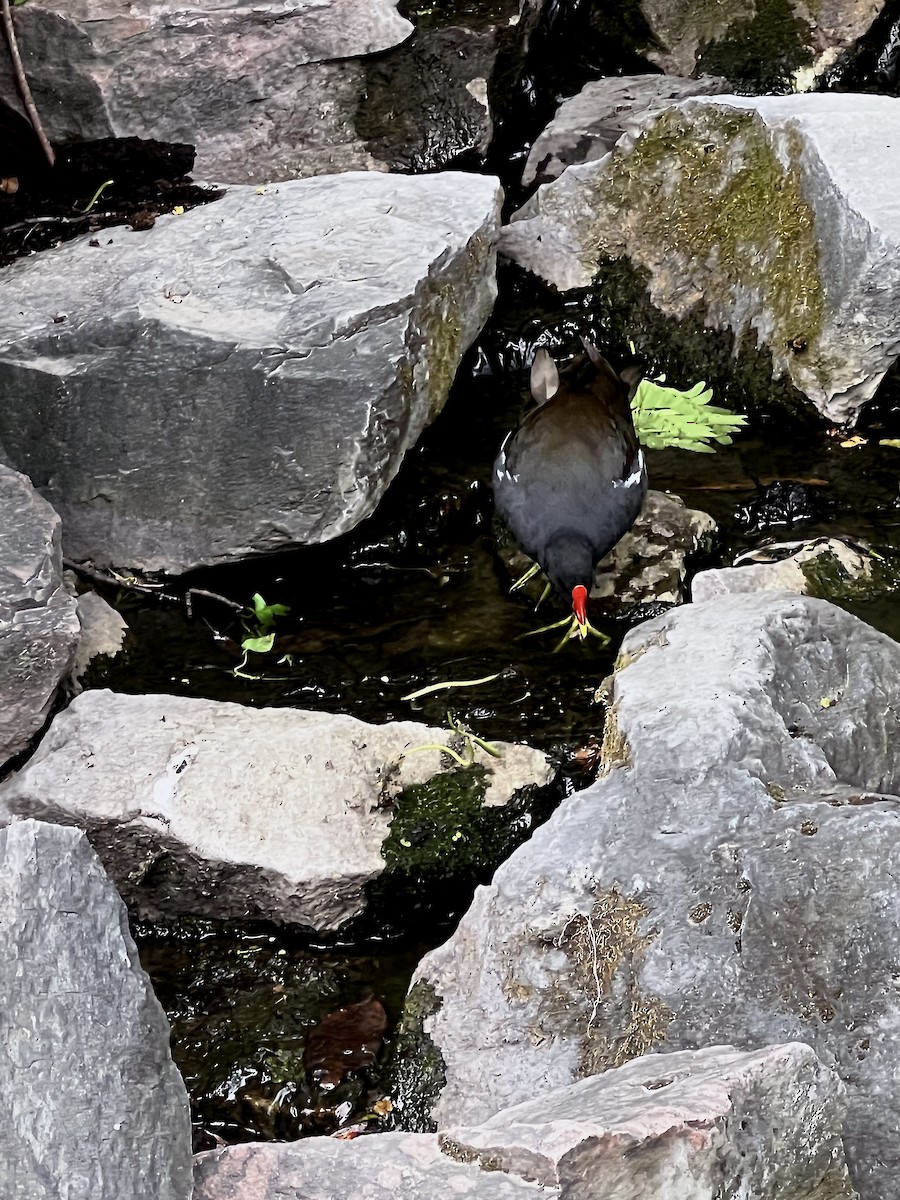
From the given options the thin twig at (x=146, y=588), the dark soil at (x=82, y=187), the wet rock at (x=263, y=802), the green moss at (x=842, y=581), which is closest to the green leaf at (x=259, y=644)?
the thin twig at (x=146, y=588)

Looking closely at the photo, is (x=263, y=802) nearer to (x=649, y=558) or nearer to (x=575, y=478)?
(x=575, y=478)

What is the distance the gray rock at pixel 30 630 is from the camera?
158 inches

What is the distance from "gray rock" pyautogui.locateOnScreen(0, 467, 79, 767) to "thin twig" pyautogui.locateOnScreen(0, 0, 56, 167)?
263 centimetres

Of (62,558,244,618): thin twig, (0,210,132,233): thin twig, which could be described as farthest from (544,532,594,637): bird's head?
(0,210,132,233): thin twig

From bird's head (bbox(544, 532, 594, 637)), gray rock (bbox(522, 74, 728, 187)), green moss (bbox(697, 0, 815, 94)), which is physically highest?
green moss (bbox(697, 0, 815, 94))

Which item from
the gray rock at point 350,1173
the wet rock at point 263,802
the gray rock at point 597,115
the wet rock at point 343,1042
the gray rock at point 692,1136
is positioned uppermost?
the gray rock at point 597,115

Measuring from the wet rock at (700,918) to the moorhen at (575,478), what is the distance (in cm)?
113

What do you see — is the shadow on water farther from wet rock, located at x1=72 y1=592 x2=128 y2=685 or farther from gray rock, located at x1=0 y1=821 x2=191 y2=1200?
gray rock, located at x1=0 y1=821 x2=191 y2=1200

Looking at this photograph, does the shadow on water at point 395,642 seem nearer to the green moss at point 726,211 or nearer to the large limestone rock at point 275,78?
the green moss at point 726,211

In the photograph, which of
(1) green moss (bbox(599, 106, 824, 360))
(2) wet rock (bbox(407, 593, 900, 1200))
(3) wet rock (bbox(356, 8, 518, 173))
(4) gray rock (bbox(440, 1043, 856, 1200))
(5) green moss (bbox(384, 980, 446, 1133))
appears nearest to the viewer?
(4) gray rock (bbox(440, 1043, 856, 1200))

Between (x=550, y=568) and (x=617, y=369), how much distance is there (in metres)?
1.75

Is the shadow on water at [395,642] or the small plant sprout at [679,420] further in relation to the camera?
the small plant sprout at [679,420]

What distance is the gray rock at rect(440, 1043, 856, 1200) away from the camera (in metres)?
2.27

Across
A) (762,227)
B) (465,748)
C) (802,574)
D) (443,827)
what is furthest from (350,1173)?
(762,227)
